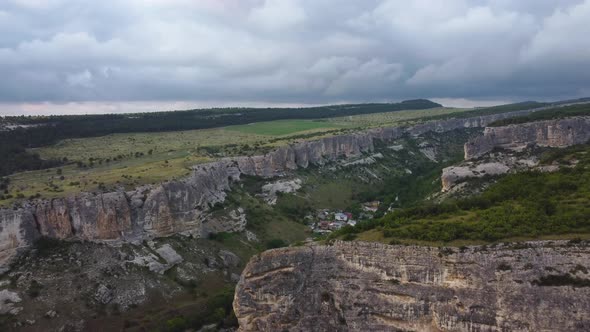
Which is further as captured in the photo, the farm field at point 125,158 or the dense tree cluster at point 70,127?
the dense tree cluster at point 70,127

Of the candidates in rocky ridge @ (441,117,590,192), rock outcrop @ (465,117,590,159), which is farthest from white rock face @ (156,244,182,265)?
rock outcrop @ (465,117,590,159)

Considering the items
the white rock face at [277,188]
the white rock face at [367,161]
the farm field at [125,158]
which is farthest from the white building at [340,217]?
the white rock face at [367,161]

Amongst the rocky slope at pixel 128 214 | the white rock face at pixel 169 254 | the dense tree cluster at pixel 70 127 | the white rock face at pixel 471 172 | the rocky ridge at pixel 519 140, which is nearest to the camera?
the rocky slope at pixel 128 214

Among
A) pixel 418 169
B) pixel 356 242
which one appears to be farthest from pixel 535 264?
pixel 418 169

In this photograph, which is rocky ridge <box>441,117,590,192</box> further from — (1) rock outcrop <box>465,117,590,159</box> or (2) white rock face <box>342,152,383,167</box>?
(2) white rock face <box>342,152,383,167</box>

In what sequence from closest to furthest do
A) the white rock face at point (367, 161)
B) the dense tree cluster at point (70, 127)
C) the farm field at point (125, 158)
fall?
1. the farm field at point (125, 158)
2. the dense tree cluster at point (70, 127)
3. the white rock face at point (367, 161)

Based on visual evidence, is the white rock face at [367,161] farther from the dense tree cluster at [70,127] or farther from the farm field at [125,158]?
the dense tree cluster at [70,127]

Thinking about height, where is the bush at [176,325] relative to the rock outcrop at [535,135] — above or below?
below

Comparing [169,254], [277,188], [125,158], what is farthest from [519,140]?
[125,158]

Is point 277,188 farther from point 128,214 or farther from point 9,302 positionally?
point 9,302
